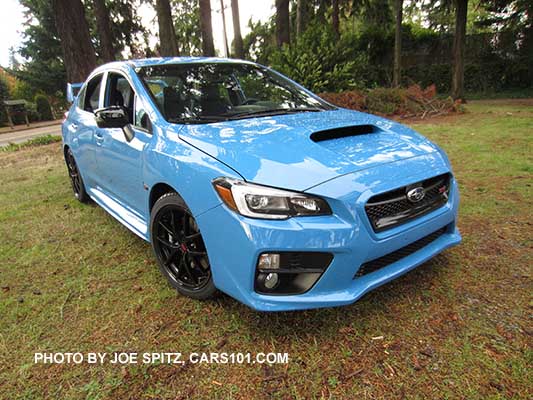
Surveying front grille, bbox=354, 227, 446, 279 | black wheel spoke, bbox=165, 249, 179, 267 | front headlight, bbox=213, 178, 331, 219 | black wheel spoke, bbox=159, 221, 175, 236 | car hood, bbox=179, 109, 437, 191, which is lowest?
black wheel spoke, bbox=165, 249, 179, 267

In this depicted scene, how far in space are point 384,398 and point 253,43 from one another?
28017 mm

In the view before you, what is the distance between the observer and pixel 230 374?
174 centimetres

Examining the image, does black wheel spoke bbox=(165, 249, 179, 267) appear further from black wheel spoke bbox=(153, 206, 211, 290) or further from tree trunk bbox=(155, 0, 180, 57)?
tree trunk bbox=(155, 0, 180, 57)

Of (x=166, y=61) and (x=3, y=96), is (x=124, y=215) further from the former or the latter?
(x=3, y=96)

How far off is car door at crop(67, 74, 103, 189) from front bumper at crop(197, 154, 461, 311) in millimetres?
2067

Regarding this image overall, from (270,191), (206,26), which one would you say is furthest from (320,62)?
(270,191)

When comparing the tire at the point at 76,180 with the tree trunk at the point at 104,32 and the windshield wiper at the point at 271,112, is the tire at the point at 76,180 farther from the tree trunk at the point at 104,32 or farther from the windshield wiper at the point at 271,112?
the tree trunk at the point at 104,32

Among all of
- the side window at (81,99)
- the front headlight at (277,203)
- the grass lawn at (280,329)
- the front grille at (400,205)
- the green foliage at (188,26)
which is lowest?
the grass lawn at (280,329)

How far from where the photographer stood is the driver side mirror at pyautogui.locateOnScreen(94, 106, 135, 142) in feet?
8.13

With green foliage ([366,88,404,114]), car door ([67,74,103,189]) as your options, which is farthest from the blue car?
green foliage ([366,88,404,114])

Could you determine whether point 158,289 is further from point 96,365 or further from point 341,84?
point 341,84

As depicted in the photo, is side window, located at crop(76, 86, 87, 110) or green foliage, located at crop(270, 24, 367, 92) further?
green foliage, located at crop(270, 24, 367, 92)

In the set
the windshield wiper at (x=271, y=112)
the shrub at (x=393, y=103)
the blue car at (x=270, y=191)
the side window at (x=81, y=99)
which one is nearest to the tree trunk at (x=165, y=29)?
the shrub at (x=393, y=103)

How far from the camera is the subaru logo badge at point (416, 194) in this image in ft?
6.23
